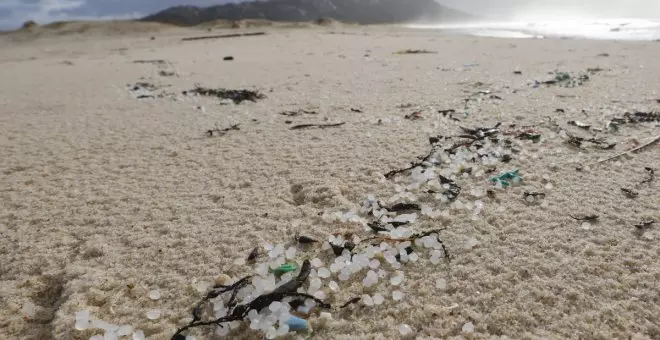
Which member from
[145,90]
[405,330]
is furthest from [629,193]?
[145,90]

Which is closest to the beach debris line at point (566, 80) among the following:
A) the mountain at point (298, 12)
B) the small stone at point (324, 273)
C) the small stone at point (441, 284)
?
the small stone at point (441, 284)

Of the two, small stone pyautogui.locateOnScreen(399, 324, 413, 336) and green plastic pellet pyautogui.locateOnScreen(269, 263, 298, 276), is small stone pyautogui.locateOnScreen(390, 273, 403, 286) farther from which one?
green plastic pellet pyautogui.locateOnScreen(269, 263, 298, 276)

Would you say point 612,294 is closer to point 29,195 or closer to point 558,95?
point 29,195

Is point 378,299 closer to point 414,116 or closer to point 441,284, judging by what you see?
point 441,284

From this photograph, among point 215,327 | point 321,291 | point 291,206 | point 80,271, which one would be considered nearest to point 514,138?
point 291,206

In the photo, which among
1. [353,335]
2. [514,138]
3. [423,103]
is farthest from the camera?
[423,103]

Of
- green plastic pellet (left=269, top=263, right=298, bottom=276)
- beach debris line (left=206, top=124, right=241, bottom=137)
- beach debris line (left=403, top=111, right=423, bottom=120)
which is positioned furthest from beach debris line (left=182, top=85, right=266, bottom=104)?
green plastic pellet (left=269, top=263, right=298, bottom=276)

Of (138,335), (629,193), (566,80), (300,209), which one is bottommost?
(138,335)
